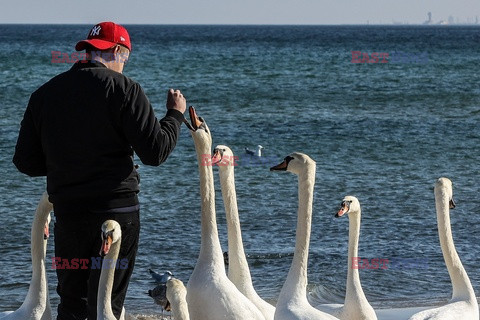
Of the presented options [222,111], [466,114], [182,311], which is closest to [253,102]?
[222,111]

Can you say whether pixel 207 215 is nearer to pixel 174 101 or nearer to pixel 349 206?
pixel 174 101

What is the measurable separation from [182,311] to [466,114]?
24915 millimetres

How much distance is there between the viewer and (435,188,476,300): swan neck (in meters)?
7.27

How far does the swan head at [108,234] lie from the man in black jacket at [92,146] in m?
0.15

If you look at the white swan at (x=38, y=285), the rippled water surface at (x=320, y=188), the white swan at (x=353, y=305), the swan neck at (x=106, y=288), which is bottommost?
the rippled water surface at (x=320, y=188)

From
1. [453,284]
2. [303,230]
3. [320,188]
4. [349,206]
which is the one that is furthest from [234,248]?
[320,188]

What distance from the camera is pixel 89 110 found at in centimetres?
490

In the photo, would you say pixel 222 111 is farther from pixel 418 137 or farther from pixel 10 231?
pixel 10 231

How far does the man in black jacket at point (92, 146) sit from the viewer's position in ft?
16.0

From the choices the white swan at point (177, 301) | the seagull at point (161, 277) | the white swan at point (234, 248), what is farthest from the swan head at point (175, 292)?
the seagull at point (161, 277)

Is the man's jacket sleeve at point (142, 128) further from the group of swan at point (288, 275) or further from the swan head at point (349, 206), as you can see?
the swan head at point (349, 206)

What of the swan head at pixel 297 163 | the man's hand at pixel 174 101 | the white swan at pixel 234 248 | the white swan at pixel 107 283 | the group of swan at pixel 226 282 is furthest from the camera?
the white swan at pixel 234 248

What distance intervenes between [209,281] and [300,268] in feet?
2.14

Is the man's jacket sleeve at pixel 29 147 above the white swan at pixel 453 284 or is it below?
above
